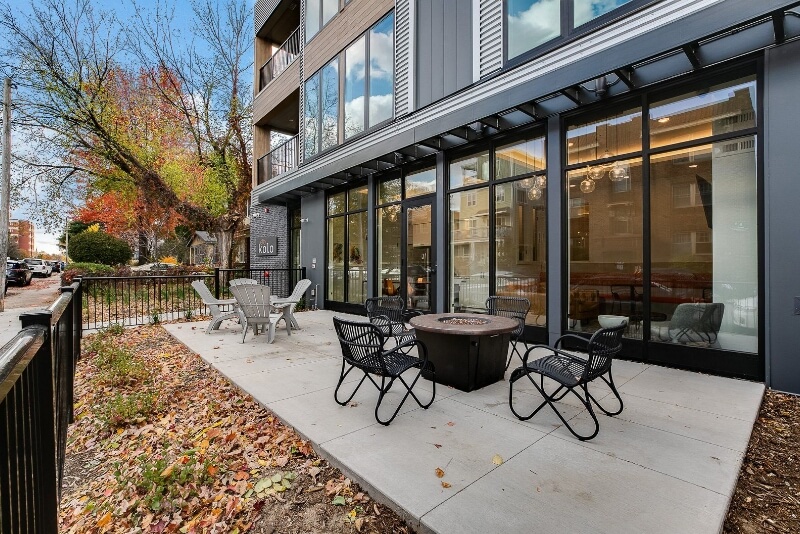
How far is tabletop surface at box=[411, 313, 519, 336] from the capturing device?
3.76m

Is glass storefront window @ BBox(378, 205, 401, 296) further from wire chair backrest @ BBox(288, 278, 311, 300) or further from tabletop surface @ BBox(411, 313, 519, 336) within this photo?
tabletop surface @ BBox(411, 313, 519, 336)

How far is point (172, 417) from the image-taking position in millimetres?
3680

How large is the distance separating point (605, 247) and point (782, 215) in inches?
71.0

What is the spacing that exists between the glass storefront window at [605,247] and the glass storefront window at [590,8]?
2.06 metres

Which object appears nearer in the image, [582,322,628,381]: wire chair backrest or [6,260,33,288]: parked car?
[582,322,628,381]: wire chair backrest

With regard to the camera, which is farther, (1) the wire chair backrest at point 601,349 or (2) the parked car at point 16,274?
(2) the parked car at point 16,274

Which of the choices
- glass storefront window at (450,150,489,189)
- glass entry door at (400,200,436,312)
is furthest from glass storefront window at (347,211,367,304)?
glass storefront window at (450,150,489,189)

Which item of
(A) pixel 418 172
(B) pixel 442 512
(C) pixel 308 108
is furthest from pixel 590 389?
(C) pixel 308 108

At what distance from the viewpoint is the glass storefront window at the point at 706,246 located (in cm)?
429

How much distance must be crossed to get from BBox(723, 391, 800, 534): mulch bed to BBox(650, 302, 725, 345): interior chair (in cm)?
115

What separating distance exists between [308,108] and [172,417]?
31.9 ft

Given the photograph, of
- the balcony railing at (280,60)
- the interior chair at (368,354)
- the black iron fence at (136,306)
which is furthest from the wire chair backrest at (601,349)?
the balcony railing at (280,60)

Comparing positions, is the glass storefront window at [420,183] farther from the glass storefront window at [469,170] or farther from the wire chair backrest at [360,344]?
the wire chair backrest at [360,344]

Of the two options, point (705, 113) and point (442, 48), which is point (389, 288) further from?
point (705, 113)
